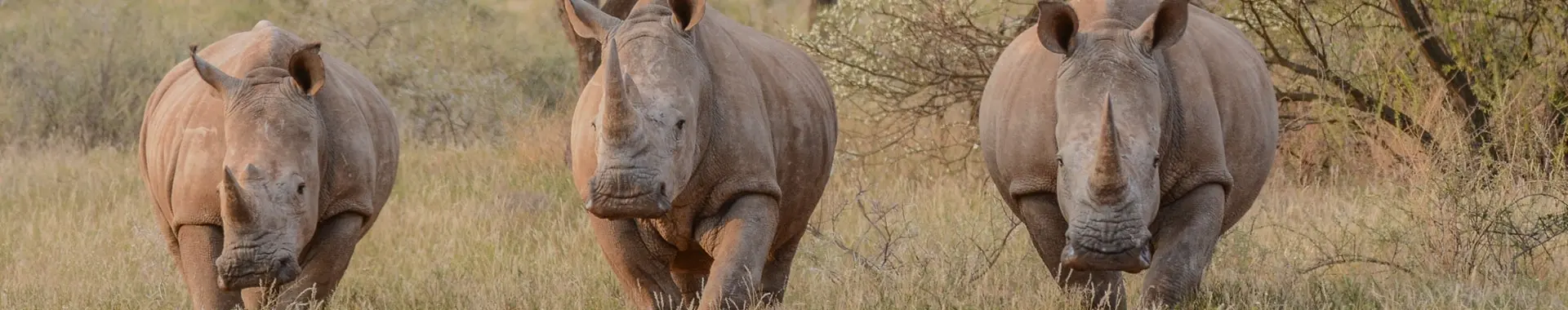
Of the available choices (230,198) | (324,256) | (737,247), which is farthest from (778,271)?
(230,198)

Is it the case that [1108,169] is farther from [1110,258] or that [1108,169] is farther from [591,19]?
[591,19]

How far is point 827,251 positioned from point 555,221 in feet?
5.88

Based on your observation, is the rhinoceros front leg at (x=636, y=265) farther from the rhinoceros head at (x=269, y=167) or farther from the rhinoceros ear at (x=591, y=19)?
the rhinoceros head at (x=269, y=167)

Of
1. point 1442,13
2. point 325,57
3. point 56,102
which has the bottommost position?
point 56,102

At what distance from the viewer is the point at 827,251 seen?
925cm

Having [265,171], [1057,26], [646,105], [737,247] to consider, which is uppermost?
[1057,26]

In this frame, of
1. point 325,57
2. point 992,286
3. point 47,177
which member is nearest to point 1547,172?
point 992,286

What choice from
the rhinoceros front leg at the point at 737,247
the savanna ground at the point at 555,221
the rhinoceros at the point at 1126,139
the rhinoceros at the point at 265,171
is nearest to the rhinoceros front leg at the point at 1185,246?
the rhinoceros at the point at 1126,139

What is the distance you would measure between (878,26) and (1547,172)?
4.04m

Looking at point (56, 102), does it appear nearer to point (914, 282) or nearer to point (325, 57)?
point (325, 57)

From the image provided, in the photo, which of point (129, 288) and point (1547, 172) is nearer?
point (129, 288)

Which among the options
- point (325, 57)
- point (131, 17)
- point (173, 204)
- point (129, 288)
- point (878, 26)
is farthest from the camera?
point (131, 17)

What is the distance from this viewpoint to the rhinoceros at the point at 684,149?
18.9 feet

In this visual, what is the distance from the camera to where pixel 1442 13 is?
967 centimetres
